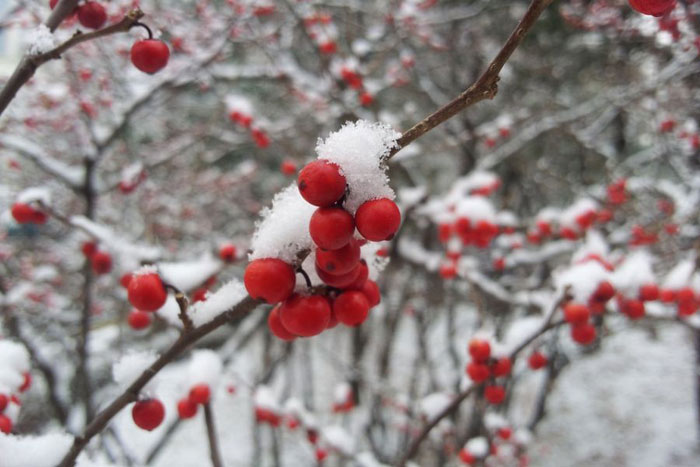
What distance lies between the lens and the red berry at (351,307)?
0.96 m

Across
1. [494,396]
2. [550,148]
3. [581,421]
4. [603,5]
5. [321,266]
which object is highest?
[550,148]

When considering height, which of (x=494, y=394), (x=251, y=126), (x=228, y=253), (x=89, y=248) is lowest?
(x=494, y=394)

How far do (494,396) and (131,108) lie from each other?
3230 millimetres

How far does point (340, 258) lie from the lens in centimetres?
84

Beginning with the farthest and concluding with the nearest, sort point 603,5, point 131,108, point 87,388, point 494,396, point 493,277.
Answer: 1. point 493,277
2. point 603,5
3. point 131,108
4. point 87,388
5. point 494,396

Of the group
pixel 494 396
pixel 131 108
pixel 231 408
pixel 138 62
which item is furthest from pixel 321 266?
pixel 231 408

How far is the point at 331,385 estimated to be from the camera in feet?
25.5

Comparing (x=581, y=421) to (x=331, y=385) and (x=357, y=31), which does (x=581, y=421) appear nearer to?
(x=331, y=385)

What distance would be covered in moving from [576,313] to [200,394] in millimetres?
1383

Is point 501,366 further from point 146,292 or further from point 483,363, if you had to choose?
point 146,292

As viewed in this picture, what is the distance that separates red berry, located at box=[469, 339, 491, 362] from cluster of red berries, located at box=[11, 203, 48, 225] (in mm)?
1899

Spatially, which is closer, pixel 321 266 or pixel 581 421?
pixel 321 266

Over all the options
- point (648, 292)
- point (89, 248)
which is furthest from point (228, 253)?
point (648, 292)

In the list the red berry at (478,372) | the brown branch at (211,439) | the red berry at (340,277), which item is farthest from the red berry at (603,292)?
the brown branch at (211,439)
